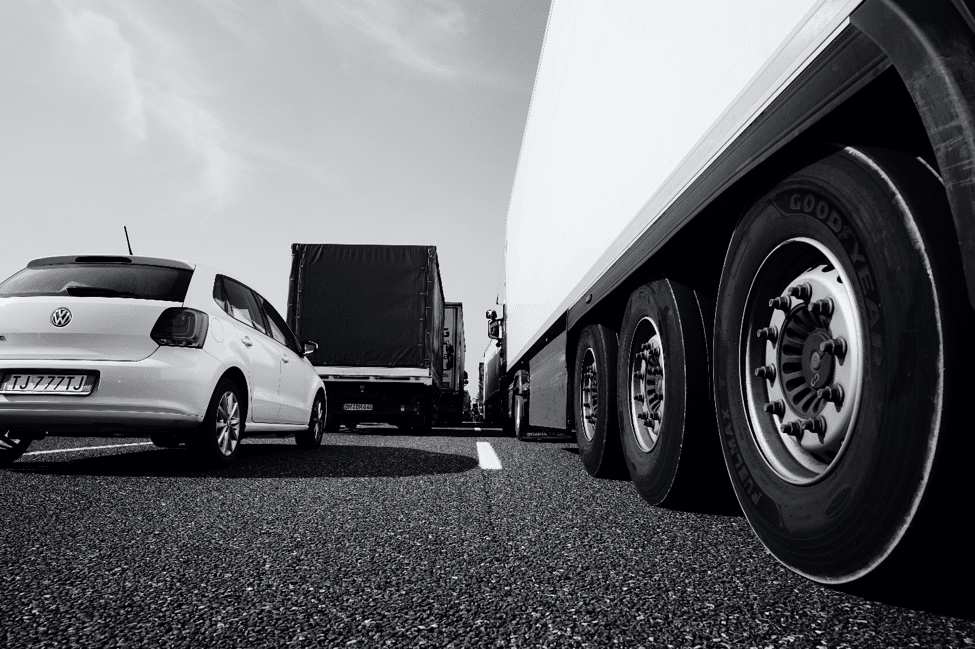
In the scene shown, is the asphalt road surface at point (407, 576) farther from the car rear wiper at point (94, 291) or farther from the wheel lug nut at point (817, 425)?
the car rear wiper at point (94, 291)

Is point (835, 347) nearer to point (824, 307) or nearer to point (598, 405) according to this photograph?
point (824, 307)

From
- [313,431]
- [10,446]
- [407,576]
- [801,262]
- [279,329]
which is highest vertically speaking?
[279,329]

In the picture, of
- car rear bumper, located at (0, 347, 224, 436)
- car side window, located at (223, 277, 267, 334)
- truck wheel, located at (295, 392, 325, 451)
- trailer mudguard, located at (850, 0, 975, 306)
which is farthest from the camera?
truck wheel, located at (295, 392, 325, 451)

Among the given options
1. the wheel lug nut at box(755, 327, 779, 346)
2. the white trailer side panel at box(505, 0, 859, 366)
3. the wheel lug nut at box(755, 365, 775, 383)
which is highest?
the white trailer side panel at box(505, 0, 859, 366)

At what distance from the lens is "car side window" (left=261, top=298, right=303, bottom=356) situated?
22.5 feet

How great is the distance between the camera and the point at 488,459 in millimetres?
5793

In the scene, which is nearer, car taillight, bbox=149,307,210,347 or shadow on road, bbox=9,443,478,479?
shadow on road, bbox=9,443,478,479

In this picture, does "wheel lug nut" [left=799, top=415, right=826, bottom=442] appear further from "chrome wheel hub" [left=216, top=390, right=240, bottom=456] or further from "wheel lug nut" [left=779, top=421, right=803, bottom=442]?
"chrome wheel hub" [left=216, top=390, right=240, bottom=456]

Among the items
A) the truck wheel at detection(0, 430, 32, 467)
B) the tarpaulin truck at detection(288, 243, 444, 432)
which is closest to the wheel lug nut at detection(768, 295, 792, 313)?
the truck wheel at detection(0, 430, 32, 467)

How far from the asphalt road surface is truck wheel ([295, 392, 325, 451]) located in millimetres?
3532

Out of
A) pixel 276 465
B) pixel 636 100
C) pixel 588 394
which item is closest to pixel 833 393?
pixel 636 100

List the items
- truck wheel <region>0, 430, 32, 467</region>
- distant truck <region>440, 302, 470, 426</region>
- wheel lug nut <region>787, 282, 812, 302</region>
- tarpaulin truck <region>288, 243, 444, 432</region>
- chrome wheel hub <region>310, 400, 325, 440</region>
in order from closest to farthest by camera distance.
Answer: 1. wheel lug nut <region>787, 282, 812, 302</region>
2. truck wheel <region>0, 430, 32, 467</region>
3. chrome wheel hub <region>310, 400, 325, 440</region>
4. tarpaulin truck <region>288, 243, 444, 432</region>
5. distant truck <region>440, 302, 470, 426</region>

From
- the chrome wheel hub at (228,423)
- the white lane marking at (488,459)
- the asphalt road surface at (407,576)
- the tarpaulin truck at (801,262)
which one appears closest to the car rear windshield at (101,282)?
the chrome wheel hub at (228,423)

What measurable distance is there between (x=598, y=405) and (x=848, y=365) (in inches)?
104
